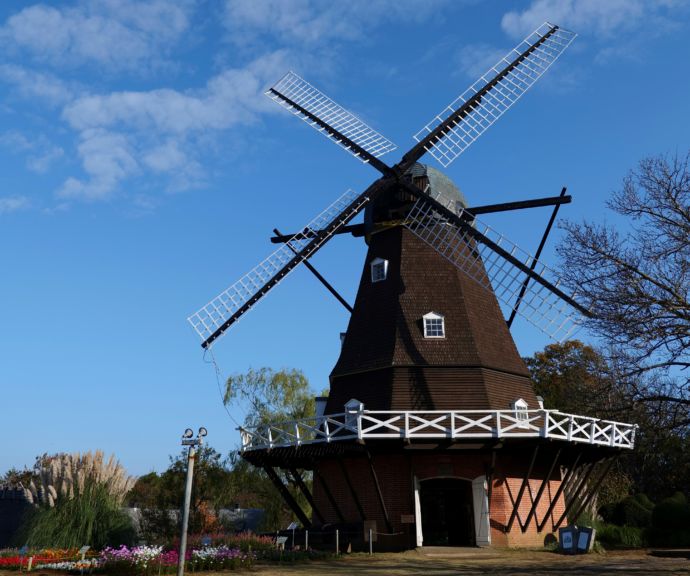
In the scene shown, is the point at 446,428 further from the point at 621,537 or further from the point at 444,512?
the point at 621,537

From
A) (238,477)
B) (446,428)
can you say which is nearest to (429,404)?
(446,428)

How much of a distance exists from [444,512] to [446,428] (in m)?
6.32

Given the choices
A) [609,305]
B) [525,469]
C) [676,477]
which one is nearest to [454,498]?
[525,469]

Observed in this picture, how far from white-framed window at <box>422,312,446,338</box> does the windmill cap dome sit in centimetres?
438

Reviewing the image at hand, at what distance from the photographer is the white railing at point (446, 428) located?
17.8 metres

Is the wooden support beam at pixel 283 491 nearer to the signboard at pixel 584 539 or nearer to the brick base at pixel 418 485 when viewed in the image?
the brick base at pixel 418 485

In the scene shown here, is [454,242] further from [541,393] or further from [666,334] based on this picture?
[541,393]

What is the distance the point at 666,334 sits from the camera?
512 inches

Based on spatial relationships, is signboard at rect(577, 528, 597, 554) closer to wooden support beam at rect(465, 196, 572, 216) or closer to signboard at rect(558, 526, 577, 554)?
signboard at rect(558, 526, 577, 554)

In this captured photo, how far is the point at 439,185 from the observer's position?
78.7 feet

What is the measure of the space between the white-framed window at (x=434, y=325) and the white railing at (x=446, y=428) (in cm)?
273

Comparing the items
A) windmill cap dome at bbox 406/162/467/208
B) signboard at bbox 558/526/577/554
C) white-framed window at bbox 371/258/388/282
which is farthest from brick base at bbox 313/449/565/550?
windmill cap dome at bbox 406/162/467/208

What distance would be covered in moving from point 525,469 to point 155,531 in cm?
1283

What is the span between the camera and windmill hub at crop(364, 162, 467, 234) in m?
23.5
